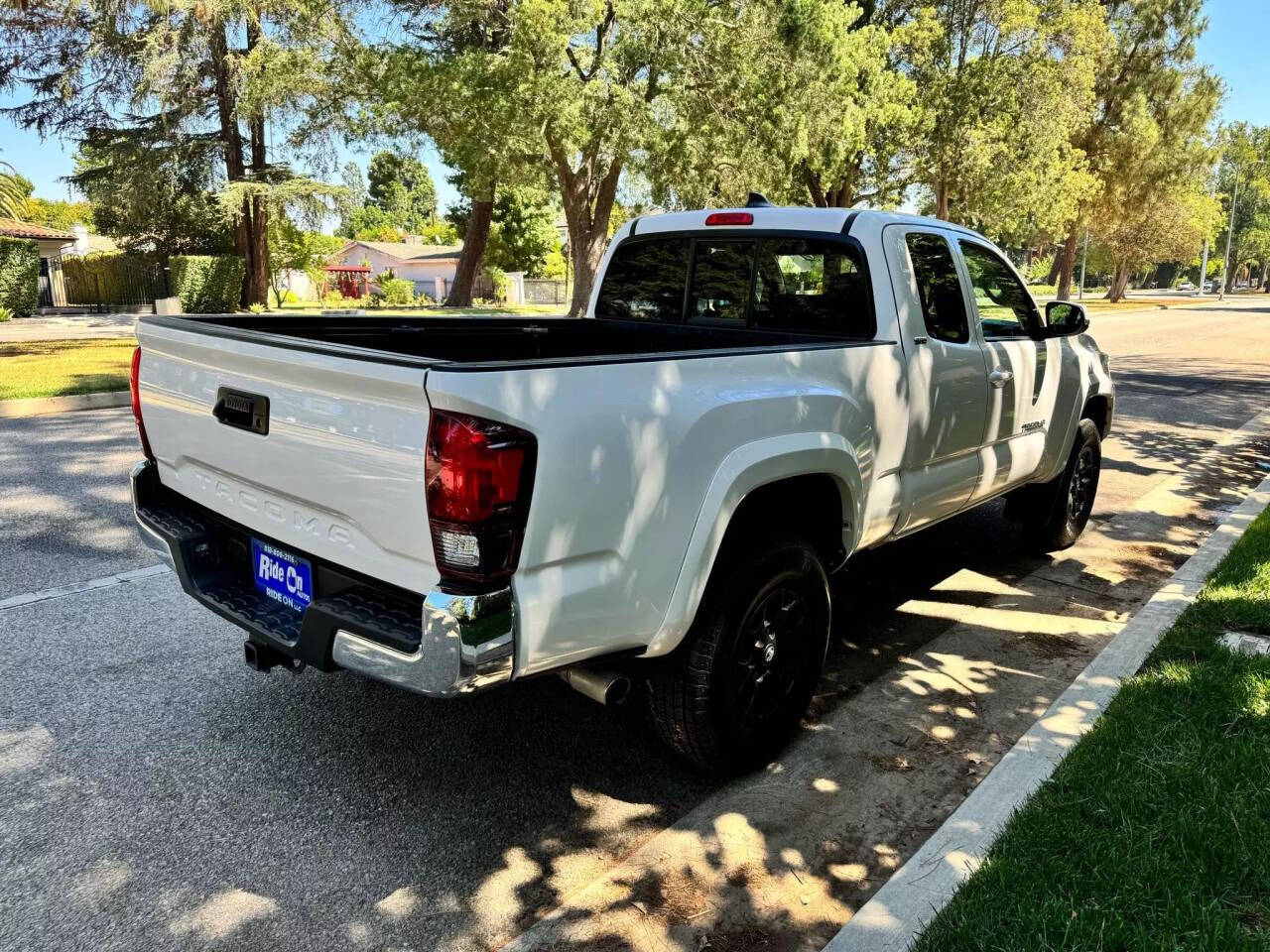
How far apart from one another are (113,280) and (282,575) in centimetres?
3820

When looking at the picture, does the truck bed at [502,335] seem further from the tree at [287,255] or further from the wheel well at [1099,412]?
the tree at [287,255]

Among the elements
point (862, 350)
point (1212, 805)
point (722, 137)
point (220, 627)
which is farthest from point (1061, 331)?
point (722, 137)

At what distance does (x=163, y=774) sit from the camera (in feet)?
10.5

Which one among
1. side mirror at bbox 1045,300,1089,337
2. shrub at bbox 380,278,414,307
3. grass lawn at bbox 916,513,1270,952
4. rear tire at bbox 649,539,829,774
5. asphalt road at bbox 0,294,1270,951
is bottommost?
asphalt road at bbox 0,294,1270,951

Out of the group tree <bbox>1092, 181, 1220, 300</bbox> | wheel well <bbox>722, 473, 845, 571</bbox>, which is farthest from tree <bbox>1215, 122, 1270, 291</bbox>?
wheel well <bbox>722, 473, 845, 571</bbox>

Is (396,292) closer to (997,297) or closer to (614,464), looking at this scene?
(997,297)

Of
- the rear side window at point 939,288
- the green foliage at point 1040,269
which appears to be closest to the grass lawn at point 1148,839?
the rear side window at point 939,288

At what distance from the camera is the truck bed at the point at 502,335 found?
4027 mm

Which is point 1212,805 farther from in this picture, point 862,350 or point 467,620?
point 467,620

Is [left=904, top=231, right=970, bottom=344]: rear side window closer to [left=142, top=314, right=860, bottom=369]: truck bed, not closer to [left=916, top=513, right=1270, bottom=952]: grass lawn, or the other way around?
[left=142, top=314, right=860, bottom=369]: truck bed

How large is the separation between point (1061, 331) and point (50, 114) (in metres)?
29.5

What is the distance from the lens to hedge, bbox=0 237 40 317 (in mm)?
29625

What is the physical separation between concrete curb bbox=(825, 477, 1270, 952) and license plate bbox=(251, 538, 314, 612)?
184 centimetres

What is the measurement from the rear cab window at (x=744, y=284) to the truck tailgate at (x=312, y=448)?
2.31 metres
